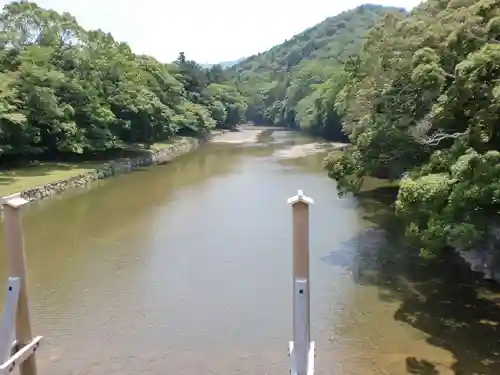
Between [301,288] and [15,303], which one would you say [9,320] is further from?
[301,288]

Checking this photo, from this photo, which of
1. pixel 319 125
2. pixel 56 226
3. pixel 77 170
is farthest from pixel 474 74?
pixel 319 125

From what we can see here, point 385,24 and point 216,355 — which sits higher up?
point 385,24

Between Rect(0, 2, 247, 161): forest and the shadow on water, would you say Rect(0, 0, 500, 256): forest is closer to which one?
Rect(0, 2, 247, 161): forest

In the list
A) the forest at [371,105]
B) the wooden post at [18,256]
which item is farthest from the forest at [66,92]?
the wooden post at [18,256]

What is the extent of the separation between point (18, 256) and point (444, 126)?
9400 millimetres

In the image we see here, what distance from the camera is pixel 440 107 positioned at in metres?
11.1

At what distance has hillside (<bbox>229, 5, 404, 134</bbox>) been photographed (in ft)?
250

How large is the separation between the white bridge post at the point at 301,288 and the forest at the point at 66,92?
21909 millimetres

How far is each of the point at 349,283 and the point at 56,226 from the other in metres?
10.9

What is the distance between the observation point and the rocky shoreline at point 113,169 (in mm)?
24102

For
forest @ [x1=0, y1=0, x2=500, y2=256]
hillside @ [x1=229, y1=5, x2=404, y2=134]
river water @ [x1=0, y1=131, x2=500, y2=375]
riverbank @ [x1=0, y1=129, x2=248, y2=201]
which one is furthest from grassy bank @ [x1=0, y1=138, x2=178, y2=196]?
hillside @ [x1=229, y1=5, x2=404, y2=134]

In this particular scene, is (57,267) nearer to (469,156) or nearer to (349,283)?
(349,283)

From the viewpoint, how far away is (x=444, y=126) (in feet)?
40.7

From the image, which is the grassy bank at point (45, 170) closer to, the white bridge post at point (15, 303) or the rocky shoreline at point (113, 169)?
the rocky shoreline at point (113, 169)
